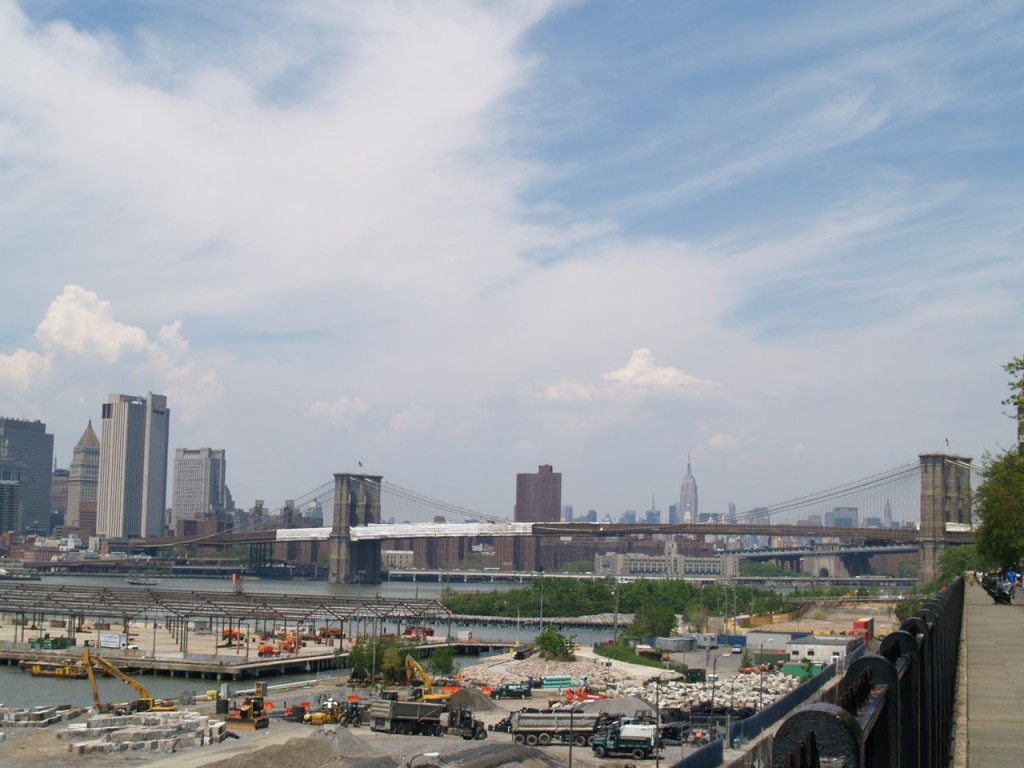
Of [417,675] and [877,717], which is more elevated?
[877,717]

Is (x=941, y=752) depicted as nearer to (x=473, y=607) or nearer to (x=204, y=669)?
(x=204, y=669)

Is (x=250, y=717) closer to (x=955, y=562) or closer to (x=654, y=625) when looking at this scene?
(x=654, y=625)

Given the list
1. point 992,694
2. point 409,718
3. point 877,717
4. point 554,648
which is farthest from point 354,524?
point 877,717

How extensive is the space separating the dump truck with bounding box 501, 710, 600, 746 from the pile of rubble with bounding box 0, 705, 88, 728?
607 inches

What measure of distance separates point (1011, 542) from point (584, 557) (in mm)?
156124

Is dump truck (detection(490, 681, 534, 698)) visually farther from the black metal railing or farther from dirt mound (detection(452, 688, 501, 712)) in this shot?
the black metal railing

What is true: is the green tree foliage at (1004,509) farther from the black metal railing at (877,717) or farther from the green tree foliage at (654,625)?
the green tree foliage at (654,625)

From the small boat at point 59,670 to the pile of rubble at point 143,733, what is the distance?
1828cm

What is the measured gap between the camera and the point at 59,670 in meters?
52.8

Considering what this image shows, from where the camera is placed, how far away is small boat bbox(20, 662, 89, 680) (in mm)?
52656

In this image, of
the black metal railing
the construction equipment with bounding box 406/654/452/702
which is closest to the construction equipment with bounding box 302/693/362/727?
the construction equipment with bounding box 406/654/452/702

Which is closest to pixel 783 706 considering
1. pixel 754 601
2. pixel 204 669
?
pixel 204 669

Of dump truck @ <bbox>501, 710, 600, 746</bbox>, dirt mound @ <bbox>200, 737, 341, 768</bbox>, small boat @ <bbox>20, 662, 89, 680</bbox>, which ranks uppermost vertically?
dirt mound @ <bbox>200, 737, 341, 768</bbox>

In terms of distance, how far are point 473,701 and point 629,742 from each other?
1063cm
